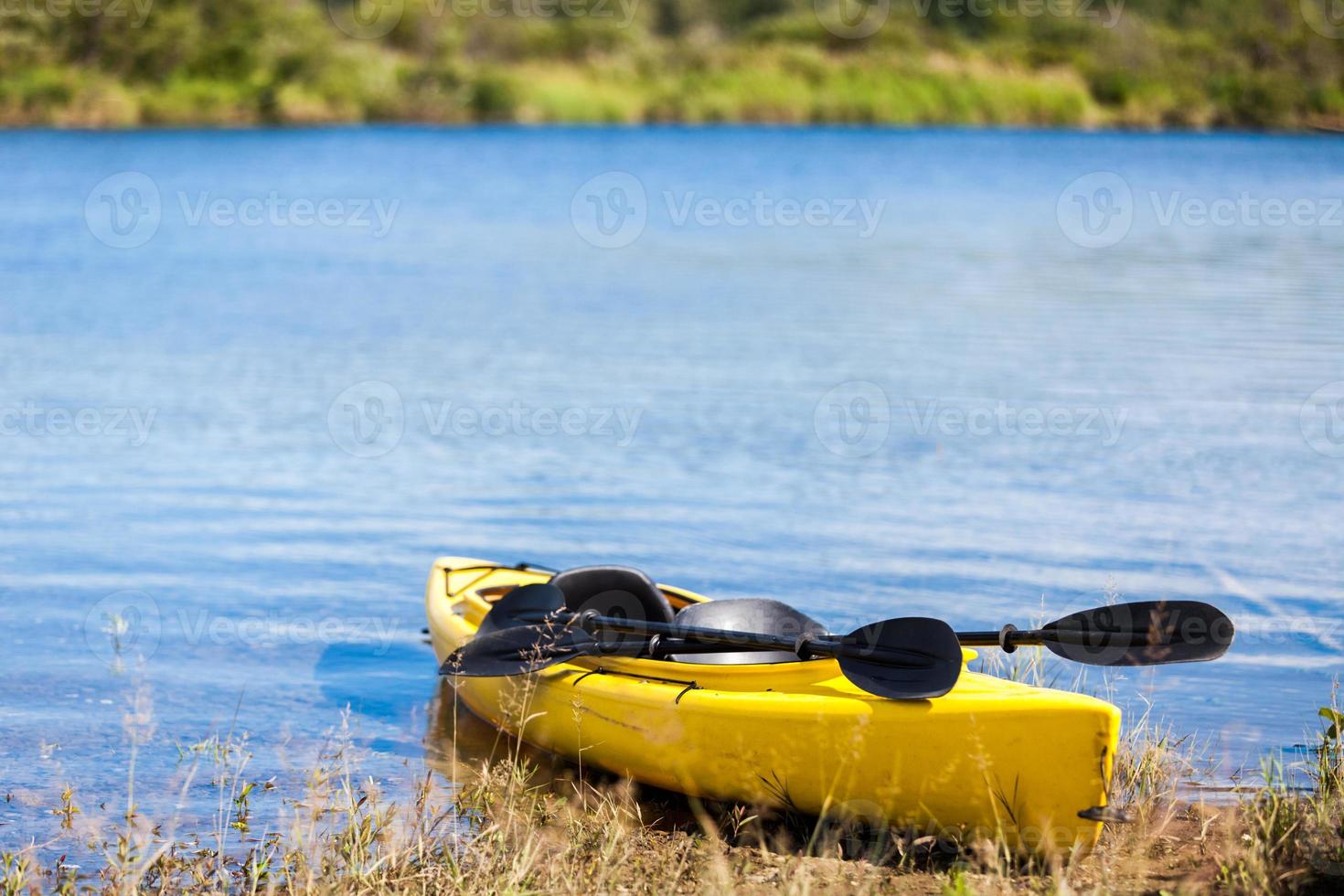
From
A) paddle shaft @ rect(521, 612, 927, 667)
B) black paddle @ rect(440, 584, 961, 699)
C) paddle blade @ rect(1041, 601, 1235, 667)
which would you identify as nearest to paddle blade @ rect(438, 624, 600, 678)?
black paddle @ rect(440, 584, 961, 699)

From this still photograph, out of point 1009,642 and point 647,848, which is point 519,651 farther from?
point 1009,642

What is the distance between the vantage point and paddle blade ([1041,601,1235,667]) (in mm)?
4766

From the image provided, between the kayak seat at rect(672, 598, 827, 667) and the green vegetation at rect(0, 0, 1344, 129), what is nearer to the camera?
the kayak seat at rect(672, 598, 827, 667)

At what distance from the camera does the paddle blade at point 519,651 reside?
5551mm

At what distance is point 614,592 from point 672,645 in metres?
0.82

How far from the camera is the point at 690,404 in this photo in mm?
12078

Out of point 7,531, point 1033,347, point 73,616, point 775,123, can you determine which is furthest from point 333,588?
point 775,123

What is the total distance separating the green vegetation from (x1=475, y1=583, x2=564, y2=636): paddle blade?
38110 mm

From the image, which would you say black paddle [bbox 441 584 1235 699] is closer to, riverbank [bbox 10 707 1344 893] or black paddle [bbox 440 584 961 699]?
black paddle [bbox 440 584 961 699]

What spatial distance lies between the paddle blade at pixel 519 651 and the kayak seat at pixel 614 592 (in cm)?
43

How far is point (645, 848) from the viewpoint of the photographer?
4.75 m

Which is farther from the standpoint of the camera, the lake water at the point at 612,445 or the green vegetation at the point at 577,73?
the green vegetation at the point at 577,73

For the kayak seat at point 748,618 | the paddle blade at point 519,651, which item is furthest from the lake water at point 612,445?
the kayak seat at point 748,618

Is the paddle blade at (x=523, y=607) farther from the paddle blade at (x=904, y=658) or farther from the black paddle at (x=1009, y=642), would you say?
the paddle blade at (x=904, y=658)
